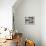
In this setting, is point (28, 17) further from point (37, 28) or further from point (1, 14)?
point (1, 14)

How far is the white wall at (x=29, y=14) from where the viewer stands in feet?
18.5

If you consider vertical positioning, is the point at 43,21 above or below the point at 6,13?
below

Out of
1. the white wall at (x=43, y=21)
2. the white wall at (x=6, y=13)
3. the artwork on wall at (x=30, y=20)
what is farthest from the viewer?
the artwork on wall at (x=30, y=20)

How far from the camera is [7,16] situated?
4488mm

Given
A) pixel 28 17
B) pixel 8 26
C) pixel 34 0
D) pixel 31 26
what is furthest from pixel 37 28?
pixel 8 26

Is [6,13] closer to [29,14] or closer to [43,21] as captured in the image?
[29,14]

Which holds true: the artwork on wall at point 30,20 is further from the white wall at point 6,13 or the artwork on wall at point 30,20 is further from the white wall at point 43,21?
the white wall at point 6,13

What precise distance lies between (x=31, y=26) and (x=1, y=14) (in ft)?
5.79

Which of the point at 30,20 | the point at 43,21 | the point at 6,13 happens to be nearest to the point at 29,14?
the point at 30,20

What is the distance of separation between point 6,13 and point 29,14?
1.52 m

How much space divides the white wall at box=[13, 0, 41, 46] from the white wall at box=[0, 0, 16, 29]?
3.82 feet

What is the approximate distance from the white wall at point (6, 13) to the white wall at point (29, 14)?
117cm

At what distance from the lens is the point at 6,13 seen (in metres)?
4.46

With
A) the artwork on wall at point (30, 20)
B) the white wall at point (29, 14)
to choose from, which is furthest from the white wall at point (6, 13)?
the artwork on wall at point (30, 20)
